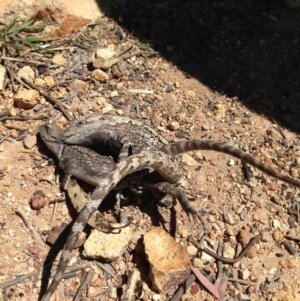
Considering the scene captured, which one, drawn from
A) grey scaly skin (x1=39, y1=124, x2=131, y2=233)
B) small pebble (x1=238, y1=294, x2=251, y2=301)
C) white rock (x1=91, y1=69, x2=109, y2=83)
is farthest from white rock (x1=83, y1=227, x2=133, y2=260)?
white rock (x1=91, y1=69, x2=109, y2=83)

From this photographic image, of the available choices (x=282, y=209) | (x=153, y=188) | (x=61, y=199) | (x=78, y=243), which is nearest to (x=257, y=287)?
(x=282, y=209)

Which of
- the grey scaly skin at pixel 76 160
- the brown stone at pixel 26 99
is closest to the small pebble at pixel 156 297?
the grey scaly skin at pixel 76 160

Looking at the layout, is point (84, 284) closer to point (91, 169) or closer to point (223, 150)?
point (91, 169)

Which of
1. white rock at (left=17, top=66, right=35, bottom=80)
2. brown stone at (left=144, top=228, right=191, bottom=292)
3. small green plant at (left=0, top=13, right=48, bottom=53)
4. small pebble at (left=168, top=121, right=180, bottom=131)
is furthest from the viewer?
small green plant at (left=0, top=13, right=48, bottom=53)

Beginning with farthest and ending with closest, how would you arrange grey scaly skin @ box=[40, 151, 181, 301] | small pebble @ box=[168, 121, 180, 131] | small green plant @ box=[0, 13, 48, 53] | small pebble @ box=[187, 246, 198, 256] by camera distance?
small green plant @ box=[0, 13, 48, 53] < small pebble @ box=[168, 121, 180, 131] < small pebble @ box=[187, 246, 198, 256] < grey scaly skin @ box=[40, 151, 181, 301]

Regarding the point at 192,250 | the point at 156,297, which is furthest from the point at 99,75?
the point at 156,297

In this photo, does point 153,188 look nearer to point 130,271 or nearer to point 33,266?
point 130,271

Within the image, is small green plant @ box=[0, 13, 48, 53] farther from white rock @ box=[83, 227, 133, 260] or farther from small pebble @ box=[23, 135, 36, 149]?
white rock @ box=[83, 227, 133, 260]
